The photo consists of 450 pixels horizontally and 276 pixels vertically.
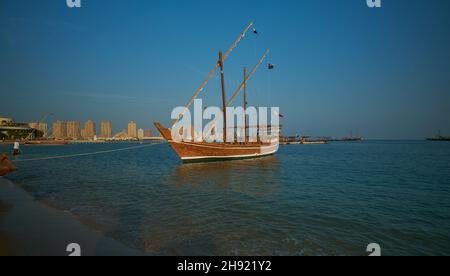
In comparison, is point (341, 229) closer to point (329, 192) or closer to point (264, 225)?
point (264, 225)

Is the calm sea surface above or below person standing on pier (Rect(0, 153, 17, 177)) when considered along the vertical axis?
below

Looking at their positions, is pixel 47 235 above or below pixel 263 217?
above

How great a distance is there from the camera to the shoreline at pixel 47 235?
5.61 metres

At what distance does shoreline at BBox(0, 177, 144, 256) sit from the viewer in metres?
5.61

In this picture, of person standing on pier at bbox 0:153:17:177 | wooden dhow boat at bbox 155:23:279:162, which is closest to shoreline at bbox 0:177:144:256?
person standing on pier at bbox 0:153:17:177


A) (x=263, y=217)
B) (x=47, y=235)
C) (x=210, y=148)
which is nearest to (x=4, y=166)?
(x=47, y=235)

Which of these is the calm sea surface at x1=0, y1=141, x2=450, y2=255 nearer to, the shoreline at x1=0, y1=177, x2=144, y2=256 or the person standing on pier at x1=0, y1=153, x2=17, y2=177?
the shoreline at x1=0, y1=177, x2=144, y2=256

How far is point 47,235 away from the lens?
658 centimetres

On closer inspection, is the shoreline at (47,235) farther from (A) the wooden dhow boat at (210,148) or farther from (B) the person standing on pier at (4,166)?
(A) the wooden dhow boat at (210,148)

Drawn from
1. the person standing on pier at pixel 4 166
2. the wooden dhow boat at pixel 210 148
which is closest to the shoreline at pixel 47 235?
the person standing on pier at pixel 4 166

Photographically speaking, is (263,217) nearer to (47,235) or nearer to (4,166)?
(47,235)

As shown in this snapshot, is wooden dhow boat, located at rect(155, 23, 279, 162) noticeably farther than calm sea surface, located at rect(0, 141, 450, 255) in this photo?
Yes

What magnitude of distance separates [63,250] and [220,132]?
3385cm
